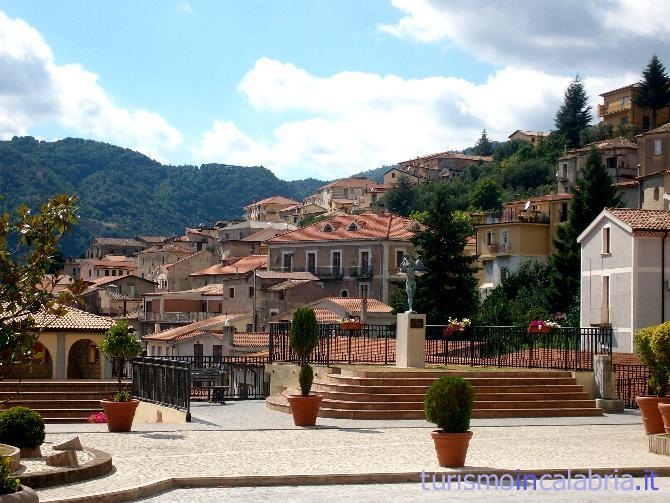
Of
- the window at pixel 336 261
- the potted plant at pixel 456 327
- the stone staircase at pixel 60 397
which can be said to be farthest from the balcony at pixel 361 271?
A: the stone staircase at pixel 60 397

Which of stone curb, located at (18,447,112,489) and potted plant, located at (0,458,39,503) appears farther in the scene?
stone curb, located at (18,447,112,489)

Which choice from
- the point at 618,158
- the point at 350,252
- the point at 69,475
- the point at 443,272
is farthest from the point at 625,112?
the point at 69,475

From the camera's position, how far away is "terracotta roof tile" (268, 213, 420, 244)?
283 ft

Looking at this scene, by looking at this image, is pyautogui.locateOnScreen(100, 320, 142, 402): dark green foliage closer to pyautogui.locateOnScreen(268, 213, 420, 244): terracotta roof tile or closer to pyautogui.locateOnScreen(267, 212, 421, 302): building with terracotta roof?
pyautogui.locateOnScreen(267, 212, 421, 302): building with terracotta roof

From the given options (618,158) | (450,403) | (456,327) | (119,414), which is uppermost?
(618,158)

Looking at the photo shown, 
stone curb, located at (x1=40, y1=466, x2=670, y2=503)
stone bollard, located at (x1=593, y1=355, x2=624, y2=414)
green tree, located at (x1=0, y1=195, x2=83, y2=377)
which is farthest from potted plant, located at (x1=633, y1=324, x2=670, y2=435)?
green tree, located at (x1=0, y1=195, x2=83, y2=377)

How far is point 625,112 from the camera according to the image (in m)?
120

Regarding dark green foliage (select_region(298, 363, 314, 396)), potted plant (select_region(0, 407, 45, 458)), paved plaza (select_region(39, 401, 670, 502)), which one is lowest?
paved plaza (select_region(39, 401, 670, 502))

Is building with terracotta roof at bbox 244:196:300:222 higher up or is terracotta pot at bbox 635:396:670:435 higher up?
building with terracotta roof at bbox 244:196:300:222

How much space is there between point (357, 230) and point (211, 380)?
185 ft

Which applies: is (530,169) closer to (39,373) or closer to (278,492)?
(39,373)

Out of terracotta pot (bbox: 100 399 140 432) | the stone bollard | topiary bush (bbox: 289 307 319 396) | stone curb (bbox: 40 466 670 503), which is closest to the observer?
stone curb (bbox: 40 466 670 503)

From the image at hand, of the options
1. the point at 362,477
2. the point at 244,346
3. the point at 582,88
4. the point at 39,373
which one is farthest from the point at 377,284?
the point at 362,477

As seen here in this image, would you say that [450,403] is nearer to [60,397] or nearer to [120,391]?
[120,391]
